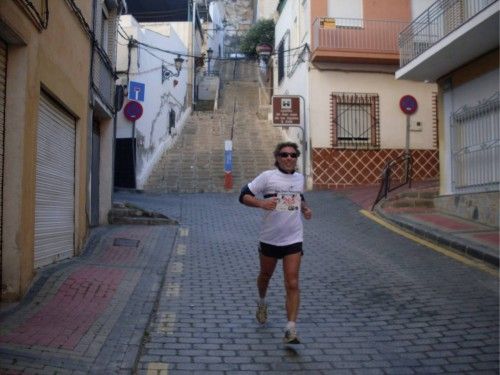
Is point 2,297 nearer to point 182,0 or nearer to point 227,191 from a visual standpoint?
point 227,191

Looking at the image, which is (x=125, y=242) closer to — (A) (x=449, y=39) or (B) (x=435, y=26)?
(A) (x=449, y=39)

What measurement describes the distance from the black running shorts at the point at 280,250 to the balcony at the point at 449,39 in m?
6.81

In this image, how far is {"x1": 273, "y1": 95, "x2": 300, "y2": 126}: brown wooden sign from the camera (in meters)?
19.3

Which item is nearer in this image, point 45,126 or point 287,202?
point 287,202

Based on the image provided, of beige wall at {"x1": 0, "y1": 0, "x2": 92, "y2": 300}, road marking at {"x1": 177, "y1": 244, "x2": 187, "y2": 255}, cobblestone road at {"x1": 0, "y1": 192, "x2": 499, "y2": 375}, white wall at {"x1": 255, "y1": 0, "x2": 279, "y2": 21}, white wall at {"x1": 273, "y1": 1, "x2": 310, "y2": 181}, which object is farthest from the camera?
white wall at {"x1": 255, "y1": 0, "x2": 279, "y2": 21}

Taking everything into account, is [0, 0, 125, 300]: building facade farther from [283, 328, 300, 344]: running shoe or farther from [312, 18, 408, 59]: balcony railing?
[312, 18, 408, 59]: balcony railing

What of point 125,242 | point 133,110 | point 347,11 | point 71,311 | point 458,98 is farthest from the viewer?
point 347,11

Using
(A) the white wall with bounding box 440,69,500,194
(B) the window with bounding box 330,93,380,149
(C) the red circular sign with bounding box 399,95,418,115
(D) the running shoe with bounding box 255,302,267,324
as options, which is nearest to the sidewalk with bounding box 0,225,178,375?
(D) the running shoe with bounding box 255,302,267,324

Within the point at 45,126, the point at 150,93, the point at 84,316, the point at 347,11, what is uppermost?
the point at 347,11

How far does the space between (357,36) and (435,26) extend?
14.6ft

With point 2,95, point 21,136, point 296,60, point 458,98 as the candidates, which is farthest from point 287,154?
point 296,60

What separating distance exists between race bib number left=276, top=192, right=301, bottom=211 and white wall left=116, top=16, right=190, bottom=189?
13404 mm

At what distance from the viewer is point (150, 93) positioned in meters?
19.5

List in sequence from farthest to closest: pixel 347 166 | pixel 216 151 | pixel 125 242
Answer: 1. pixel 216 151
2. pixel 347 166
3. pixel 125 242
